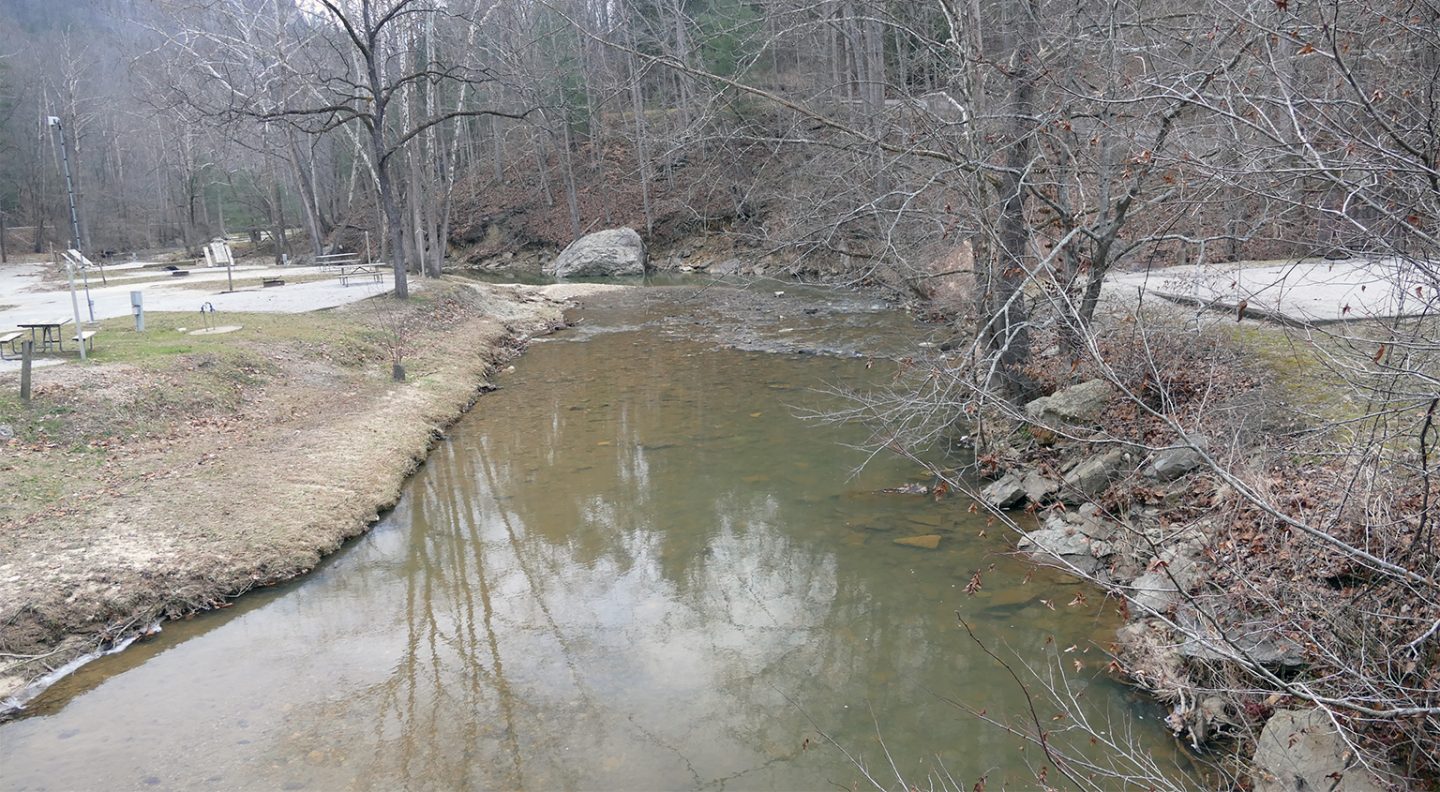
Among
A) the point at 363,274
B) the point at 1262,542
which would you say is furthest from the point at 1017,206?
the point at 363,274

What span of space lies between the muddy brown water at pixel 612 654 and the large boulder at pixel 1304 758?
0.51 m

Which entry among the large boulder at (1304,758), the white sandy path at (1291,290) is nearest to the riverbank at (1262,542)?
the large boulder at (1304,758)

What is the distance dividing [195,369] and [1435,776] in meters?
12.6

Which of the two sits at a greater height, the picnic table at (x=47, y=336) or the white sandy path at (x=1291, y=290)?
the picnic table at (x=47, y=336)

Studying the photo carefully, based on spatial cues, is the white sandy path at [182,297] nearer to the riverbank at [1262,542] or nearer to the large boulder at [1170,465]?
the riverbank at [1262,542]

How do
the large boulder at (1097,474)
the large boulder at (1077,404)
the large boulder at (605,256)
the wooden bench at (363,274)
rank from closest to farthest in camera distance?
the large boulder at (1097,474) < the large boulder at (1077,404) < the wooden bench at (363,274) < the large boulder at (605,256)

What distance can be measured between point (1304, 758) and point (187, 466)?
9.37m

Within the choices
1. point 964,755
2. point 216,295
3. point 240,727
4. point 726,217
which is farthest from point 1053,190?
point 726,217

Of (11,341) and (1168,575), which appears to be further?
(11,341)

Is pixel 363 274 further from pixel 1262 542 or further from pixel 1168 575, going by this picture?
pixel 1168 575

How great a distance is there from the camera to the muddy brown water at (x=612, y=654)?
505cm

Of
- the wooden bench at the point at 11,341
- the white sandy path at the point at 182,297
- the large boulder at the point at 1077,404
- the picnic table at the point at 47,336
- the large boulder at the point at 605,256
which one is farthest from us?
the large boulder at the point at 605,256

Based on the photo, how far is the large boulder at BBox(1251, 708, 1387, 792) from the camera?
3885 millimetres

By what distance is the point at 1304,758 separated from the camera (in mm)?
4152
